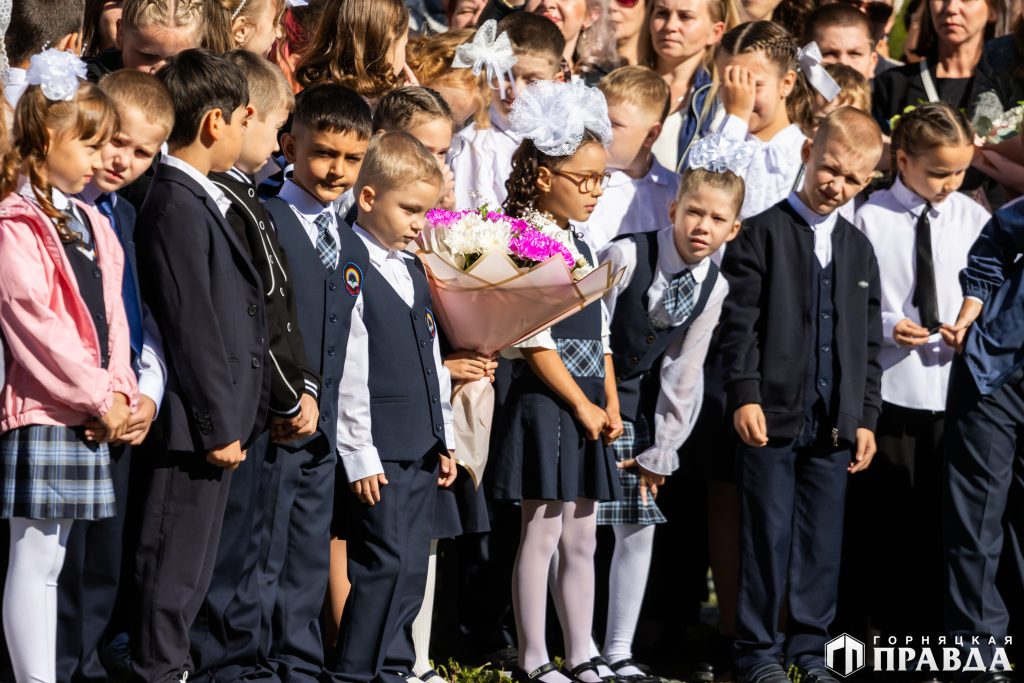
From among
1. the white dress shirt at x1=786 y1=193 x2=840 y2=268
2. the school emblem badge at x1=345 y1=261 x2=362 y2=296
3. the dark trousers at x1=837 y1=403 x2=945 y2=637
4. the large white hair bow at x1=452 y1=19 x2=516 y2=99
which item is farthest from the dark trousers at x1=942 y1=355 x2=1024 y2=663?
the school emblem badge at x1=345 y1=261 x2=362 y2=296

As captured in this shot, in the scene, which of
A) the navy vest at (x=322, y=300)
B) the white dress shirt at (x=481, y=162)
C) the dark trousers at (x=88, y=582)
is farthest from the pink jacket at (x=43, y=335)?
the white dress shirt at (x=481, y=162)

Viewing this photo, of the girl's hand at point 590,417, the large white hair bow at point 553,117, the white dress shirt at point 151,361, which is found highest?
the large white hair bow at point 553,117

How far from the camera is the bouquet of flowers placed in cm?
541

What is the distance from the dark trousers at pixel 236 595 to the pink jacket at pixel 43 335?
22.3 inches

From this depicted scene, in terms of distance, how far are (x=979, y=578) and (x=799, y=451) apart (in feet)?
2.84

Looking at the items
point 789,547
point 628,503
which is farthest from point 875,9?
point 628,503

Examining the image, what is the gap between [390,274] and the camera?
532cm

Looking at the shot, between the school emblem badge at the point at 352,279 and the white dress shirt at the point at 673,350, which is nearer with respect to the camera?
the school emblem badge at the point at 352,279

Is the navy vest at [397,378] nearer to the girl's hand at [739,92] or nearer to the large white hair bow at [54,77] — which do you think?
the large white hair bow at [54,77]

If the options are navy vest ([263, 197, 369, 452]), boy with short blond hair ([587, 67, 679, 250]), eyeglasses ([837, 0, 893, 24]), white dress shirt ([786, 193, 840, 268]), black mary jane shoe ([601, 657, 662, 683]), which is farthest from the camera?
eyeglasses ([837, 0, 893, 24])

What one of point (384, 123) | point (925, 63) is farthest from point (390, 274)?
point (925, 63)

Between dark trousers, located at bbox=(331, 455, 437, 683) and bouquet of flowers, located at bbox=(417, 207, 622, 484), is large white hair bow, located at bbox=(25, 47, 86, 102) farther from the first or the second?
dark trousers, located at bbox=(331, 455, 437, 683)

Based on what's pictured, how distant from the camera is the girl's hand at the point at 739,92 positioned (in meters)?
7.07

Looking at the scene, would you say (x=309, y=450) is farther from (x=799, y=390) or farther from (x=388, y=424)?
(x=799, y=390)
